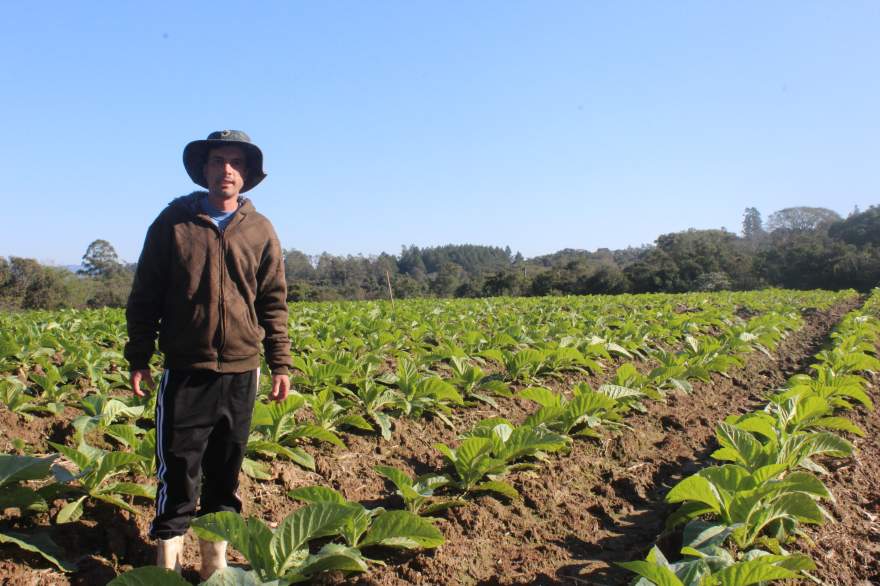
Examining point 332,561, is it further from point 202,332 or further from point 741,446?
point 741,446

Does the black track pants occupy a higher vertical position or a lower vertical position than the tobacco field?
higher

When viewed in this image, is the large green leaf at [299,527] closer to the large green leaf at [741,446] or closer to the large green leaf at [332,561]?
the large green leaf at [332,561]

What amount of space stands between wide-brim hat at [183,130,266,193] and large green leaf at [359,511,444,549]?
5.50 ft

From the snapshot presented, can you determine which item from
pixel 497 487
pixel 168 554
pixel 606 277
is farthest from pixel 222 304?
pixel 606 277

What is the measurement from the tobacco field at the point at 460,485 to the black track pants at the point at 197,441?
9.7 inches

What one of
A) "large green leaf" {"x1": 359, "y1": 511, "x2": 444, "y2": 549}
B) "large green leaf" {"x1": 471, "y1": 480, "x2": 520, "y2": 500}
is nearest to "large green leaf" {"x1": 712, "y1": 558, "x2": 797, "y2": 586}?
"large green leaf" {"x1": 359, "y1": 511, "x2": 444, "y2": 549}

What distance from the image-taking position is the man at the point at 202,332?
2.44m

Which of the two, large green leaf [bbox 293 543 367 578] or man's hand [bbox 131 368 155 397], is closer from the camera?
large green leaf [bbox 293 543 367 578]

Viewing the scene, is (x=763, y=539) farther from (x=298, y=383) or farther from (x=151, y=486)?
(x=298, y=383)

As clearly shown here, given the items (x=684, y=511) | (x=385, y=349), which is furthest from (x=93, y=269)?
(x=684, y=511)

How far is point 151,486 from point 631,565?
7.44 feet

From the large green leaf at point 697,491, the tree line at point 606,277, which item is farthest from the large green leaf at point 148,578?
the tree line at point 606,277

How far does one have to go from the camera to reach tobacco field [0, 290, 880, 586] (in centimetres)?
233

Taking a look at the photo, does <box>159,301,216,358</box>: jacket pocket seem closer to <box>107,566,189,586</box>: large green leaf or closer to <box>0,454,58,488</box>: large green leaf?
<box>0,454,58,488</box>: large green leaf
